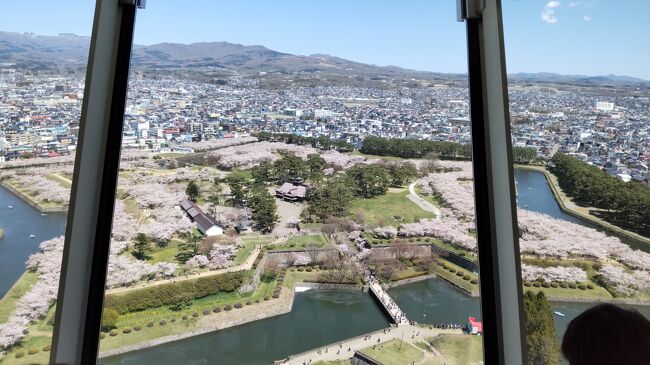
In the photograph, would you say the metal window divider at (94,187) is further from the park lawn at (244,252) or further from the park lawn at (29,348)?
the park lawn at (244,252)

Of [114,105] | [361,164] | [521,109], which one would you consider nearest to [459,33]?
[521,109]

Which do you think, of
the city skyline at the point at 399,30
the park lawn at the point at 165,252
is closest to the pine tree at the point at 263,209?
the park lawn at the point at 165,252

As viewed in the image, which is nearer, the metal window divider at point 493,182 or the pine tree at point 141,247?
the metal window divider at point 493,182

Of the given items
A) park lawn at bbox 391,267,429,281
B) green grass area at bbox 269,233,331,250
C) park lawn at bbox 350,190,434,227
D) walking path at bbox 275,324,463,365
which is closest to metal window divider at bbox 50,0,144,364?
green grass area at bbox 269,233,331,250

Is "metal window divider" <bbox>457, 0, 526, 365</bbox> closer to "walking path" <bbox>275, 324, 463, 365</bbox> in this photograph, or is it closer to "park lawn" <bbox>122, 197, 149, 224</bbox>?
"walking path" <bbox>275, 324, 463, 365</bbox>

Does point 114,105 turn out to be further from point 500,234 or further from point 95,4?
point 500,234

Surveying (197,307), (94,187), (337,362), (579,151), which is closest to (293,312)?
(337,362)
